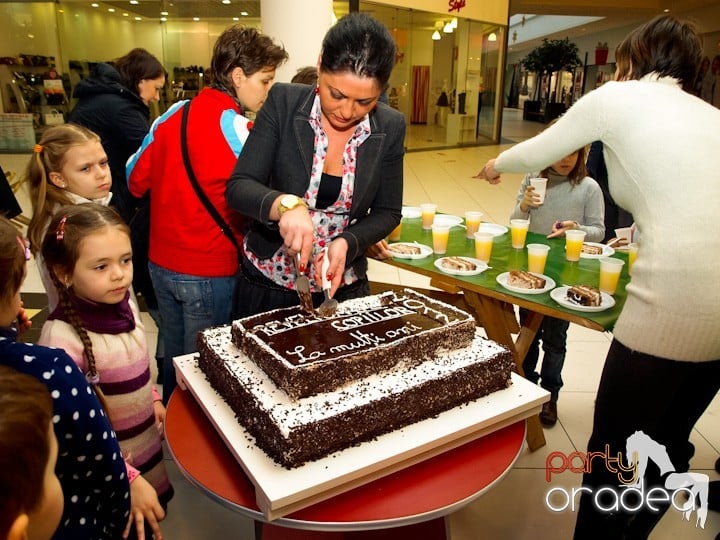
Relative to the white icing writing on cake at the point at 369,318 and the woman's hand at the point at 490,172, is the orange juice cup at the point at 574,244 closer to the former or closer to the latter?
the woman's hand at the point at 490,172

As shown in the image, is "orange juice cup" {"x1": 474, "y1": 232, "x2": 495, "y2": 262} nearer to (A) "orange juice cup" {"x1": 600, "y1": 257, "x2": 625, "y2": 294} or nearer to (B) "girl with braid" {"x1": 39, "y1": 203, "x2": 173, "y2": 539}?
(A) "orange juice cup" {"x1": 600, "y1": 257, "x2": 625, "y2": 294}

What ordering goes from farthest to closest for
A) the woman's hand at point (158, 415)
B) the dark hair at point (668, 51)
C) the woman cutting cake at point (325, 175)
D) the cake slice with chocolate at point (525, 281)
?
the cake slice with chocolate at point (525, 281), the woman's hand at point (158, 415), the dark hair at point (668, 51), the woman cutting cake at point (325, 175)

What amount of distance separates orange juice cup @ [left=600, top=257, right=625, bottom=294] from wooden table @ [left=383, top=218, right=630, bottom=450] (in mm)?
→ 38

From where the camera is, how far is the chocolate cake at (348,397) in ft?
3.52

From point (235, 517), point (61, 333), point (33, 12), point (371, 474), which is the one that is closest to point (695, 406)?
point (371, 474)

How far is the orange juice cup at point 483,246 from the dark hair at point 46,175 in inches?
65.6

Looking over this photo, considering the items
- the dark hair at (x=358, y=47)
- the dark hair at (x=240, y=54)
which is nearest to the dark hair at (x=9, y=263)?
the dark hair at (x=358, y=47)

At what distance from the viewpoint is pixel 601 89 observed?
1.56 m

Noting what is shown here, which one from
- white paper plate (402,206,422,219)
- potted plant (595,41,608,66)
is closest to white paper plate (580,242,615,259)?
white paper plate (402,206,422,219)

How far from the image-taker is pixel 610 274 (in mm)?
2072

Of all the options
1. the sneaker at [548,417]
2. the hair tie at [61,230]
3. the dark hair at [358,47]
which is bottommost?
the sneaker at [548,417]

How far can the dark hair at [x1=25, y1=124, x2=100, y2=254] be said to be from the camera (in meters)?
2.00

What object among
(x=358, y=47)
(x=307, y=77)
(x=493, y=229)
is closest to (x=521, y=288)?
(x=493, y=229)

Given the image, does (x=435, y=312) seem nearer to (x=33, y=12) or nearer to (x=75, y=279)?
→ (x=75, y=279)
